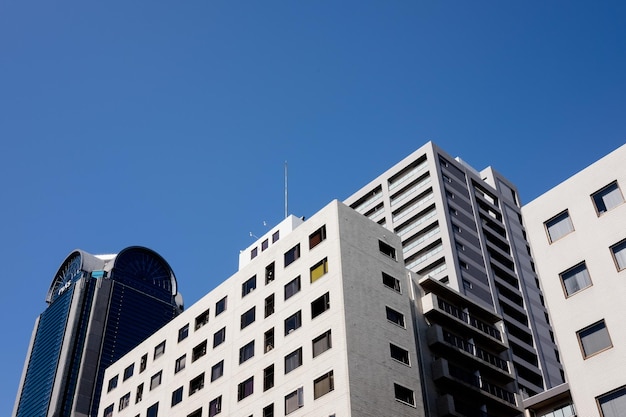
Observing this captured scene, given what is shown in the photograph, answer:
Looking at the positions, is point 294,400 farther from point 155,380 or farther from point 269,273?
point 155,380

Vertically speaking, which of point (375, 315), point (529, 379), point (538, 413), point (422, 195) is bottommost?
point (538, 413)

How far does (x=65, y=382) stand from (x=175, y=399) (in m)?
136

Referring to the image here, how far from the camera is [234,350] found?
204ft

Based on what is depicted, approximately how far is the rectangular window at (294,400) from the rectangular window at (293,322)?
5.50 meters

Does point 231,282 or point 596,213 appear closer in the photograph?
point 596,213

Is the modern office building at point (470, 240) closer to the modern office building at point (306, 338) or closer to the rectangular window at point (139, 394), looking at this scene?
the modern office building at point (306, 338)

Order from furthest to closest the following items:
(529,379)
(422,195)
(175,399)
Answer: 1. (422,195)
2. (529,379)
3. (175,399)

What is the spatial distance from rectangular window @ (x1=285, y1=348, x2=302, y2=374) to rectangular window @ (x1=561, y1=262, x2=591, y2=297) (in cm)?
2212

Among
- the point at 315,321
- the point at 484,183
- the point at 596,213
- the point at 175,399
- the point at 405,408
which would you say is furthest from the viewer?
the point at 484,183

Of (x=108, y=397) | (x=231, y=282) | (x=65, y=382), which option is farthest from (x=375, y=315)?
(x=65, y=382)

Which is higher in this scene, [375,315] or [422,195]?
[422,195]

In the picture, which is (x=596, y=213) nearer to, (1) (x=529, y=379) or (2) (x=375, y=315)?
(2) (x=375, y=315)

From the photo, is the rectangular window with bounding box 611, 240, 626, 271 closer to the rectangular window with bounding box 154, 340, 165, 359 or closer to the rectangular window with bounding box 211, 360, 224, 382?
the rectangular window with bounding box 211, 360, 224, 382

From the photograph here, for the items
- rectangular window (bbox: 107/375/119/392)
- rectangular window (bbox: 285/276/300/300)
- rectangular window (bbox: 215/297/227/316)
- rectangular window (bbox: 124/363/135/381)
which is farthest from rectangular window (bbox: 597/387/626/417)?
rectangular window (bbox: 107/375/119/392)
